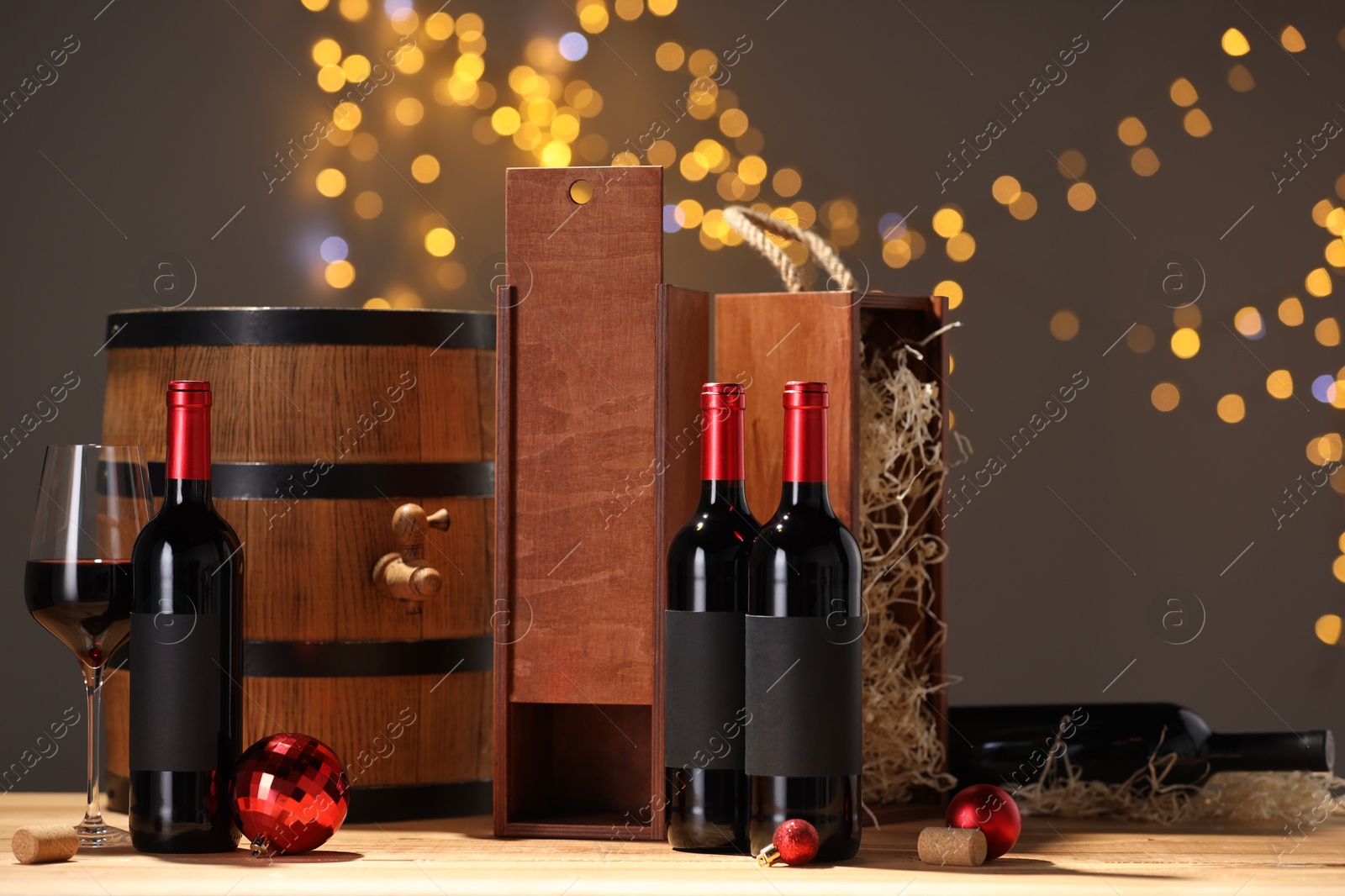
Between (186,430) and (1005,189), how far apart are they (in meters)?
1.11

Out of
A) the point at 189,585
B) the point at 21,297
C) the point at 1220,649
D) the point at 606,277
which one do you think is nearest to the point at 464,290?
the point at 21,297

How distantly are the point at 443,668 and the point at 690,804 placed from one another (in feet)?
0.92


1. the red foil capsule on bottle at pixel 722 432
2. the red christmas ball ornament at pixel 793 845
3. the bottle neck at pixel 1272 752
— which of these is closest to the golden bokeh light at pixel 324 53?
the red foil capsule on bottle at pixel 722 432

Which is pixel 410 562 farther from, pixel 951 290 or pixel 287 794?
pixel 951 290

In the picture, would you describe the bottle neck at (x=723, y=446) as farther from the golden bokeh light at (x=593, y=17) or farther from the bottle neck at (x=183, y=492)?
the golden bokeh light at (x=593, y=17)

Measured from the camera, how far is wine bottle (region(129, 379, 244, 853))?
1.06 meters

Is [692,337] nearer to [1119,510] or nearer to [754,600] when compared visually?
[754,600]

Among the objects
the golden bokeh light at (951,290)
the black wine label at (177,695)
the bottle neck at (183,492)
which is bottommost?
the black wine label at (177,695)

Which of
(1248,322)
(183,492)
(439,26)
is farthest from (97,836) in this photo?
(1248,322)

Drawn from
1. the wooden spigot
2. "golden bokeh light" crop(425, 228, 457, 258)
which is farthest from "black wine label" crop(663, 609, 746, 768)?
"golden bokeh light" crop(425, 228, 457, 258)

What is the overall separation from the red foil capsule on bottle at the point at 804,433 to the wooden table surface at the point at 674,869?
0.29 meters

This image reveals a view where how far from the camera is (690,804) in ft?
3.58

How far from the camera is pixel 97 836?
110cm

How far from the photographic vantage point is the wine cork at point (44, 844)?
1.05 metres
